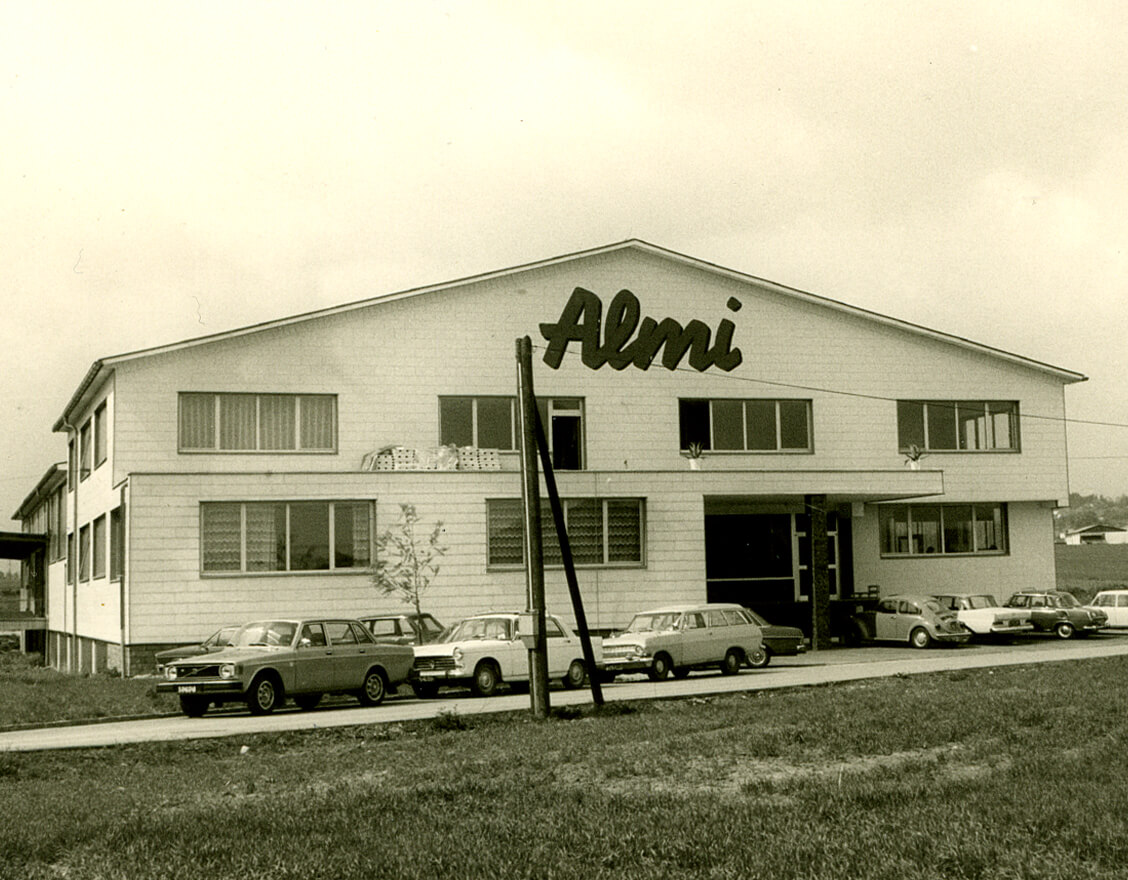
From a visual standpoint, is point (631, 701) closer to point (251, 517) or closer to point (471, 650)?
point (471, 650)

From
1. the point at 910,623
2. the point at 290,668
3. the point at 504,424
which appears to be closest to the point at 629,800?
the point at 290,668

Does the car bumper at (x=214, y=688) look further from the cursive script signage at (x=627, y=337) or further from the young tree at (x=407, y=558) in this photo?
the cursive script signage at (x=627, y=337)

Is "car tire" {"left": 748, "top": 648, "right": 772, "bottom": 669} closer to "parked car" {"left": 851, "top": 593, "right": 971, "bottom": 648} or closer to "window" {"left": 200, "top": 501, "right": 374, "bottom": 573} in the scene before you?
"parked car" {"left": 851, "top": 593, "right": 971, "bottom": 648}

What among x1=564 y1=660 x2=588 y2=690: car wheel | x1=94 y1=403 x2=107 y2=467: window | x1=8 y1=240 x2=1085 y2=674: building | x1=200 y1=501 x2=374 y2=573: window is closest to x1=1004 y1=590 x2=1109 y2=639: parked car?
x1=8 y1=240 x2=1085 y2=674: building

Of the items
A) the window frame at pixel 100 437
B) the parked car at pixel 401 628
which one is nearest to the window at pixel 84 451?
the window frame at pixel 100 437

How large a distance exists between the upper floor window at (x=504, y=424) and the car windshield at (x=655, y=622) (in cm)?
887

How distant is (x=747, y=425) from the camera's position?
37844 mm

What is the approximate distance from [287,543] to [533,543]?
14.6 m

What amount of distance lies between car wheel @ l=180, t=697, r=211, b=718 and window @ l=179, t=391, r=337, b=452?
43.5 ft

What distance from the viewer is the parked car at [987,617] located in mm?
35844

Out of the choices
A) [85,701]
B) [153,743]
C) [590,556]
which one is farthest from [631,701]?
[590,556]

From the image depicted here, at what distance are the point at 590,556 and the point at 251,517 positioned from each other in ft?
25.7

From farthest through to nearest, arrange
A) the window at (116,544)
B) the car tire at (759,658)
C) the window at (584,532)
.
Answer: the window at (584,532), the window at (116,544), the car tire at (759,658)

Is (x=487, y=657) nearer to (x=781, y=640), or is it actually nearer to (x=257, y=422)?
(x=781, y=640)
